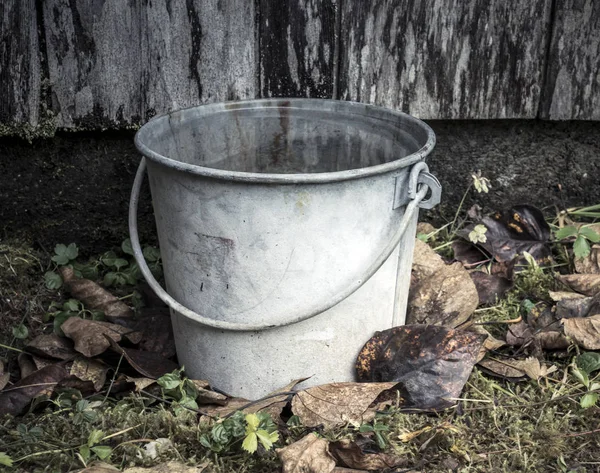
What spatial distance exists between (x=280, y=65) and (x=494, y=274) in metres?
0.91

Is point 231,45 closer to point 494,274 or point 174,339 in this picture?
point 174,339

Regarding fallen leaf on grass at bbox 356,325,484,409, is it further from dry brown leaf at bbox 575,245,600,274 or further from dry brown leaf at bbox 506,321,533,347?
dry brown leaf at bbox 575,245,600,274

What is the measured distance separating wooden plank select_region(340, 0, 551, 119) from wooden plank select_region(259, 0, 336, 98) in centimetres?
5

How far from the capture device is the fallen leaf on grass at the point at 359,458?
141 cm

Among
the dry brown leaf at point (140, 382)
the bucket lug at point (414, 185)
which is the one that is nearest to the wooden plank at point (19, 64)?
the dry brown leaf at point (140, 382)

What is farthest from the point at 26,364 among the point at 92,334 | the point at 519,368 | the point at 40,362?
the point at 519,368

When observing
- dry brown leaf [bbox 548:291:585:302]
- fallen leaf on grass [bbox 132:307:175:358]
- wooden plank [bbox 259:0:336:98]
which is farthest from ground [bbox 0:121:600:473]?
wooden plank [bbox 259:0:336:98]

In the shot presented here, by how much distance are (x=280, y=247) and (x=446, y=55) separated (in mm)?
995

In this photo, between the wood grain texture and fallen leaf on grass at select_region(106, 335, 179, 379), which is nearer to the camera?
fallen leaf on grass at select_region(106, 335, 179, 379)

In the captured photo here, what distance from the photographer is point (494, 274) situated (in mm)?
2131

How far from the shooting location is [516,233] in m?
2.23

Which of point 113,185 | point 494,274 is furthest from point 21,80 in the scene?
point 494,274

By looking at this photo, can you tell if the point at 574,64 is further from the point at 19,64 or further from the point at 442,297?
the point at 19,64

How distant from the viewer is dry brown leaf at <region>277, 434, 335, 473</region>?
138cm
